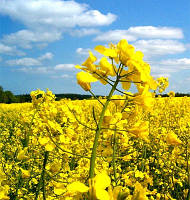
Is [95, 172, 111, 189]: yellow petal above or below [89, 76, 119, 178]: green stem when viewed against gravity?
below

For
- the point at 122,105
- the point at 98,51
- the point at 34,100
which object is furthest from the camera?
the point at 34,100

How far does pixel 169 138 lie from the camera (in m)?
1.97

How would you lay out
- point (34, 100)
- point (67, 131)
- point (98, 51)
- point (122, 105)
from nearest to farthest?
1. point (98, 51)
2. point (122, 105)
3. point (67, 131)
4. point (34, 100)

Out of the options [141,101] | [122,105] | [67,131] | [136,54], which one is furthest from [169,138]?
[136,54]

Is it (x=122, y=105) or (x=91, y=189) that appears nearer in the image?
(x=91, y=189)

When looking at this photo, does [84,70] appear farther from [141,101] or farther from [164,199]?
[164,199]

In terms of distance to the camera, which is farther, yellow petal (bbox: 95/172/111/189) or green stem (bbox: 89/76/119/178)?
green stem (bbox: 89/76/119/178)

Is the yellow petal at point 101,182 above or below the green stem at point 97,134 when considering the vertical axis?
below

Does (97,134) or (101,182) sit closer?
(101,182)

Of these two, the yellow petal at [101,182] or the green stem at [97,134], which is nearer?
the yellow petal at [101,182]

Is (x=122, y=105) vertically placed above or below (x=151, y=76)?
below

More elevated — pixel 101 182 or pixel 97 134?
pixel 97 134

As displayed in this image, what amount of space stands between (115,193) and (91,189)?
0.38ft

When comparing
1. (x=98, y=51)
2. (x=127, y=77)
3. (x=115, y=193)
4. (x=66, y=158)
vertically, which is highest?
(x=98, y=51)
